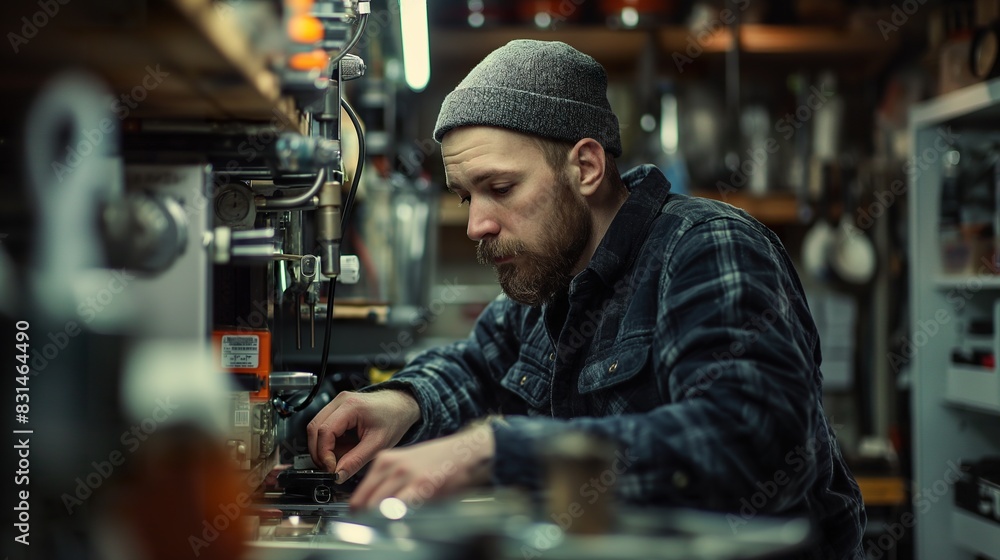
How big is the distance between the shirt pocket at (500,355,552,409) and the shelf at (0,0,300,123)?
791mm

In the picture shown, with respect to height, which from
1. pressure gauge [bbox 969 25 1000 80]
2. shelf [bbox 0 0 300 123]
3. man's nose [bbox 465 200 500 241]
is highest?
pressure gauge [bbox 969 25 1000 80]

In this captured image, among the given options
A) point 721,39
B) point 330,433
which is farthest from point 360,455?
point 721,39

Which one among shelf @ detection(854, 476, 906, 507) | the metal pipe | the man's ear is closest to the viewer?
the metal pipe

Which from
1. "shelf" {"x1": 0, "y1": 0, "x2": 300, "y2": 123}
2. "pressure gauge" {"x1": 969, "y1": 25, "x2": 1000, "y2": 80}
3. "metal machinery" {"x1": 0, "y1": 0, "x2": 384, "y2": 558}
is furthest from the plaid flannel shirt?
"pressure gauge" {"x1": 969, "y1": 25, "x2": 1000, "y2": 80}

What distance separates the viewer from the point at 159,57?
81cm

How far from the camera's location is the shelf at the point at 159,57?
0.75m

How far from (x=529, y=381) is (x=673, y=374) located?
1.80ft

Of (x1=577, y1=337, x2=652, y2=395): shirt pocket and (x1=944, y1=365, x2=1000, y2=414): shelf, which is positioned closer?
(x1=577, y1=337, x2=652, y2=395): shirt pocket

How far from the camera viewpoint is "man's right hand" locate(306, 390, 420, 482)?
55.6 inches

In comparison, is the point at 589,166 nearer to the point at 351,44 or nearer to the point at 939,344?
the point at 351,44

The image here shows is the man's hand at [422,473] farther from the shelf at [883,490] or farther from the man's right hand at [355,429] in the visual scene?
the shelf at [883,490]

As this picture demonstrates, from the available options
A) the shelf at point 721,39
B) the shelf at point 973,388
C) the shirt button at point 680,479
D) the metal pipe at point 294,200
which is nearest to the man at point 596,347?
the shirt button at point 680,479

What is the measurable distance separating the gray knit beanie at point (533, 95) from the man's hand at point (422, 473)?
657mm

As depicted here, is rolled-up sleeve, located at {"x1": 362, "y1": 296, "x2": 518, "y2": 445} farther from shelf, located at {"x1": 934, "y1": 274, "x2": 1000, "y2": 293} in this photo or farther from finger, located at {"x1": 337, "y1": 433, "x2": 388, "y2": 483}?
shelf, located at {"x1": 934, "y1": 274, "x2": 1000, "y2": 293}
